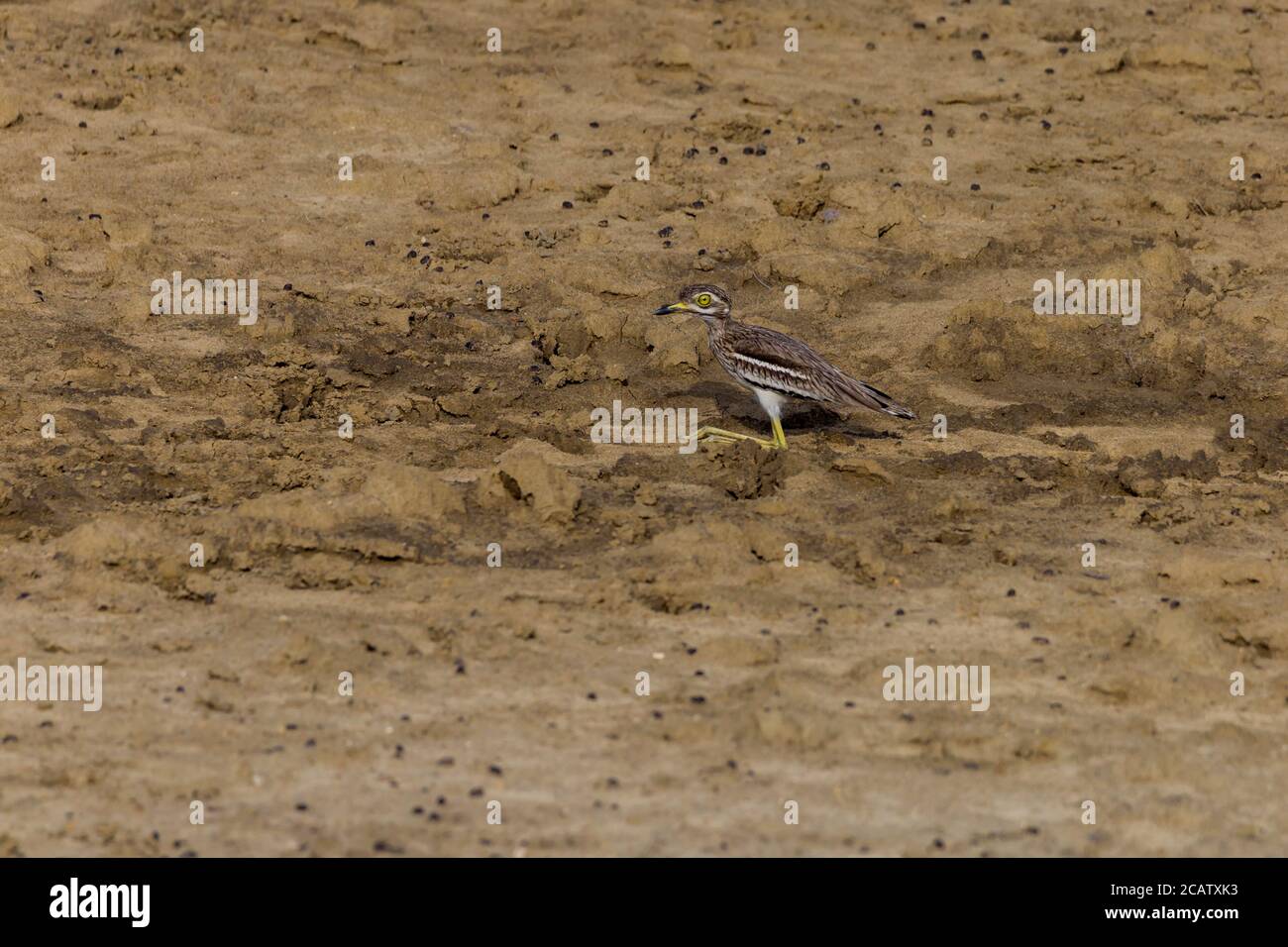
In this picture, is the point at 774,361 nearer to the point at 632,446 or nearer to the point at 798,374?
the point at 798,374

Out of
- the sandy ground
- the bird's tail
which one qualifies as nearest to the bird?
the bird's tail

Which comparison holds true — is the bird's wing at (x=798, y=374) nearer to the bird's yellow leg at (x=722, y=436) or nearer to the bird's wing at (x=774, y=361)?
the bird's wing at (x=774, y=361)

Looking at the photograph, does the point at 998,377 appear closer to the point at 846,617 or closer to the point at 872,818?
the point at 846,617

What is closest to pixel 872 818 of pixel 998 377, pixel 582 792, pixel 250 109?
pixel 582 792

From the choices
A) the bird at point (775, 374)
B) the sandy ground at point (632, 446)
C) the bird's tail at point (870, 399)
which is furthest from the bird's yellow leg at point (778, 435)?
the bird's tail at point (870, 399)

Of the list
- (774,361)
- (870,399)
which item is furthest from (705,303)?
(870,399)

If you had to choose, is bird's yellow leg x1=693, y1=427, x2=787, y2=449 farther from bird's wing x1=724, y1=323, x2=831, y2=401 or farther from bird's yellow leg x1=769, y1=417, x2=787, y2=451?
bird's wing x1=724, y1=323, x2=831, y2=401
